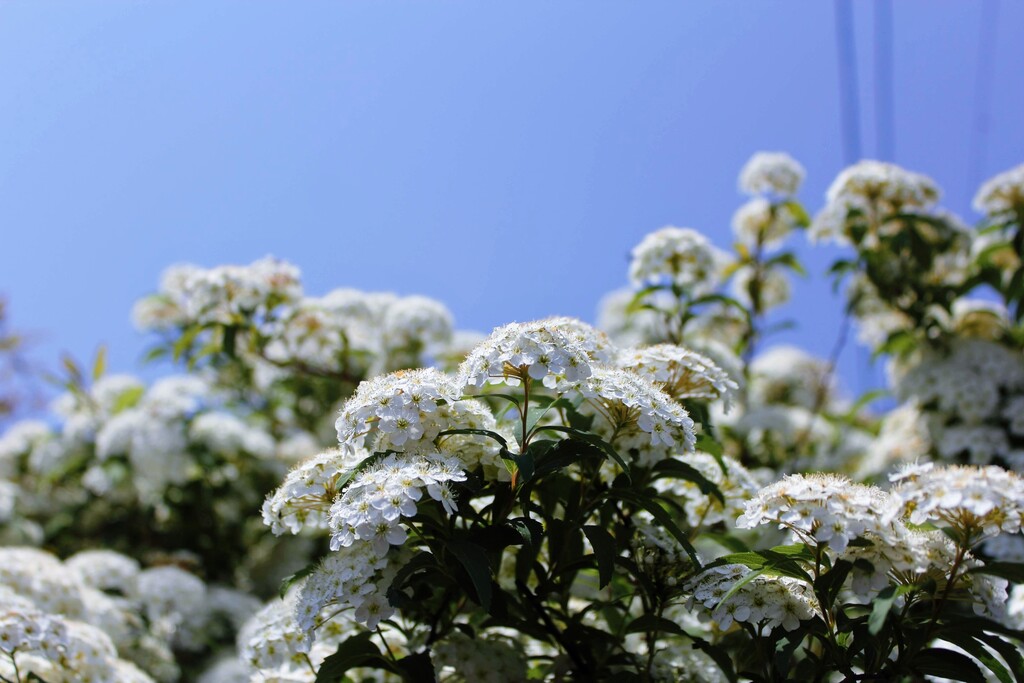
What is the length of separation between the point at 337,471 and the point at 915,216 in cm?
376

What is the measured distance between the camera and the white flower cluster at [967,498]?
6.63ft

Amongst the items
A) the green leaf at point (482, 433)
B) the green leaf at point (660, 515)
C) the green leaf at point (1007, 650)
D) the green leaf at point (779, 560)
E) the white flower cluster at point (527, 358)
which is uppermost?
the white flower cluster at point (527, 358)

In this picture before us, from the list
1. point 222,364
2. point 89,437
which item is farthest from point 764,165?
point 89,437

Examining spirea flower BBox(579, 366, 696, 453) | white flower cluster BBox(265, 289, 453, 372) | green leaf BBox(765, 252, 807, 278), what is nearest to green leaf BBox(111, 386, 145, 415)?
white flower cluster BBox(265, 289, 453, 372)

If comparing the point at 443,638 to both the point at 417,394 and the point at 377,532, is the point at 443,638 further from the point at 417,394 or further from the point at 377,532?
the point at 417,394

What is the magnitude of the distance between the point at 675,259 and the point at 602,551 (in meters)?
2.30

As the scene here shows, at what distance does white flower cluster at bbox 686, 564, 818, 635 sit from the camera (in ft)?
7.89

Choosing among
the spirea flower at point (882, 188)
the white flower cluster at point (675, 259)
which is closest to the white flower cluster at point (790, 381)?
the spirea flower at point (882, 188)

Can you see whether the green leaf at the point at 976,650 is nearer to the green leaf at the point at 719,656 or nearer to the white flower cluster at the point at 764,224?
the green leaf at the point at 719,656

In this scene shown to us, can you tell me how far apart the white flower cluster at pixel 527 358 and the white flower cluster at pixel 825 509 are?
0.54 meters

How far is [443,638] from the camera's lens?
9.50 feet

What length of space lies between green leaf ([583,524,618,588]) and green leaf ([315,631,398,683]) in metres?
0.66

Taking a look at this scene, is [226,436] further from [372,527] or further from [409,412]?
[372,527]

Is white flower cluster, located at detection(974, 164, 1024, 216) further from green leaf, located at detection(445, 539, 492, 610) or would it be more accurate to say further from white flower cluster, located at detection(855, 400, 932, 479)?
green leaf, located at detection(445, 539, 492, 610)
